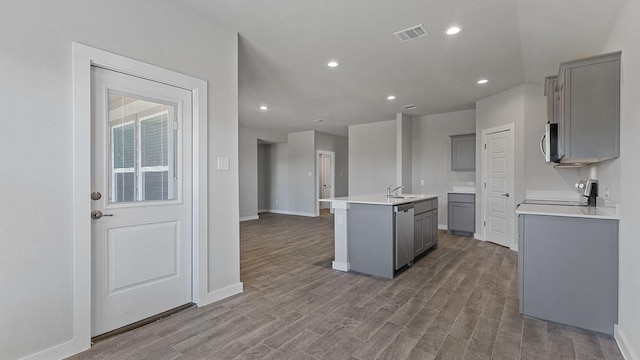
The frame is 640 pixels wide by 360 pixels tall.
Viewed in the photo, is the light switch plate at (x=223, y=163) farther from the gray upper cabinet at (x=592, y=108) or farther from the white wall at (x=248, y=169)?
the white wall at (x=248, y=169)

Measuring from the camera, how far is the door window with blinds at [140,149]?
2.26 m

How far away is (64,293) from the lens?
1.96 meters

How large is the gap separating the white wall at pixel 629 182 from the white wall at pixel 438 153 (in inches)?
173

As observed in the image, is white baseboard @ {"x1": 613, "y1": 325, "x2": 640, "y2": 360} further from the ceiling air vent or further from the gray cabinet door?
the ceiling air vent

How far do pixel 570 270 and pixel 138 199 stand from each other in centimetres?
351

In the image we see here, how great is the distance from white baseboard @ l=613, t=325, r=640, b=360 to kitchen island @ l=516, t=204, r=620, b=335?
2.1 inches

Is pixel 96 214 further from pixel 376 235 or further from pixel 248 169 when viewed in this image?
pixel 248 169

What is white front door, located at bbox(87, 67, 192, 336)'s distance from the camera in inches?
85.4

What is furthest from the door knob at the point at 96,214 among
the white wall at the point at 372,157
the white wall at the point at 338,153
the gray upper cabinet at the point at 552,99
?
the white wall at the point at 338,153

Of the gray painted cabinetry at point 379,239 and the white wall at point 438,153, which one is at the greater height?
the white wall at point 438,153

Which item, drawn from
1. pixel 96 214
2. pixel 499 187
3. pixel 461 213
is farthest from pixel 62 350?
pixel 461 213

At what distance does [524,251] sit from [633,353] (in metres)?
0.87

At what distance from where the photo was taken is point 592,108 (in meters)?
2.27

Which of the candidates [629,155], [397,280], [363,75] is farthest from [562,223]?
[363,75]
